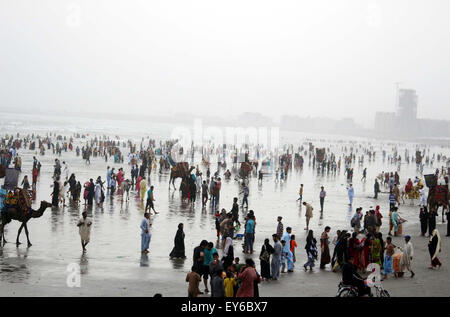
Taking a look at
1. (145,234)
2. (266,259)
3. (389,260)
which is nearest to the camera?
(266,259)

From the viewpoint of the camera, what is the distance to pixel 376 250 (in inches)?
Result: 539

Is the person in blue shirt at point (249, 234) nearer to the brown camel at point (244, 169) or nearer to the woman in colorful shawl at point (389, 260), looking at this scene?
the woman in colorful shawl at point (389, 260)

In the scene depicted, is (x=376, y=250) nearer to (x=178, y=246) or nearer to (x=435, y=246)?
(x=435, y=246)

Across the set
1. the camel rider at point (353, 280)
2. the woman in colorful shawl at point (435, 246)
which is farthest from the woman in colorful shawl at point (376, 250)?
the camel rider at point (353, 280)

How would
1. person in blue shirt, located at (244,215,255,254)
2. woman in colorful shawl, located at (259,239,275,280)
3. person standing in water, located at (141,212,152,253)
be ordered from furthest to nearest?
person in blue shirt, located at (244,215,255,254) → person standing in water, located at (141,212,152,253) → woman in colorful shawl, located at (259,239,275,280)

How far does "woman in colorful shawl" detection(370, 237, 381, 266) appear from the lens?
13.6 meters

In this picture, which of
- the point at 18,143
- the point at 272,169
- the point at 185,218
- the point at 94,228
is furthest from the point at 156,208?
the point at 18,143

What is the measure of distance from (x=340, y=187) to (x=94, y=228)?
22.3 metres

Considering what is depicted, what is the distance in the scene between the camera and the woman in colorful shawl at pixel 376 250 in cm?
1365

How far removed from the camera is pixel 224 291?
1005 centimetres

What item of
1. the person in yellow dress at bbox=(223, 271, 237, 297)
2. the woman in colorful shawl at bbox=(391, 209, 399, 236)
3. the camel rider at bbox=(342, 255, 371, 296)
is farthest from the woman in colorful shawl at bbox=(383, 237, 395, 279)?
the person in yellow dress at bbox=(223, 271, 237, 297)

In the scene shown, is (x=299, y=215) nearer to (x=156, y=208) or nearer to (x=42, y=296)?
(x=156, y=208)

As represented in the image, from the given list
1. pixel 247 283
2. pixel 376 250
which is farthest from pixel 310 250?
pixel 247 283

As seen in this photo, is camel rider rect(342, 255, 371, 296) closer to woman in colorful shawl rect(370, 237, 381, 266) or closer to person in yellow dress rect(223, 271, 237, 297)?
person in yellow dress rect(223, 271, 237, 297)
